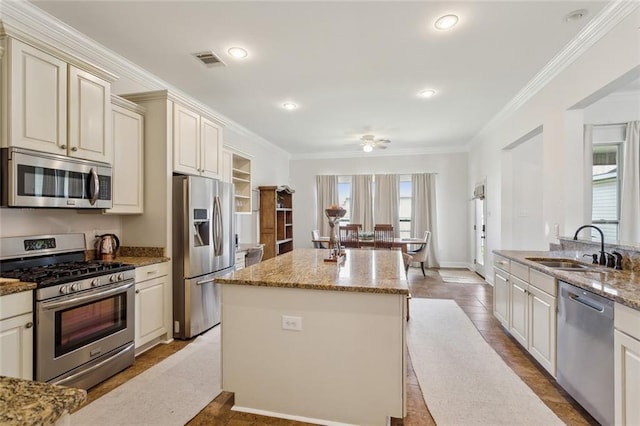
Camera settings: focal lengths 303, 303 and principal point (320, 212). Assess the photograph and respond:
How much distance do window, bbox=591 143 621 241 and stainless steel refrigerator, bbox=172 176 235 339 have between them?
5.17 meters

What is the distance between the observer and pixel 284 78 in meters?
3.57

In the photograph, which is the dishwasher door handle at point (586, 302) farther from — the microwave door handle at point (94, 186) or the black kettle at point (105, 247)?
the black kettle at point (105, 247)

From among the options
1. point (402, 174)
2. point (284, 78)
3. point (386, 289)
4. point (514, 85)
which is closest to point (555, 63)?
point (514, 85)

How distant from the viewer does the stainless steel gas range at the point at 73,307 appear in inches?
78.6

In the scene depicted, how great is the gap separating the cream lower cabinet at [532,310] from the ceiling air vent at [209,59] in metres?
3.60

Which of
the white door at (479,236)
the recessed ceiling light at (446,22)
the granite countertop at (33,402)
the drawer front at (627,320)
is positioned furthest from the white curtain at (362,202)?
the granite countertop at (33,402)

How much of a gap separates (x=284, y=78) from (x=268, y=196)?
9.64 feet

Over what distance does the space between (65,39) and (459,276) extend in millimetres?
6888

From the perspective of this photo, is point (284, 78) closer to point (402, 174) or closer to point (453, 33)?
point (453, 33)

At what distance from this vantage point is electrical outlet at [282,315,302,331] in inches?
76.5

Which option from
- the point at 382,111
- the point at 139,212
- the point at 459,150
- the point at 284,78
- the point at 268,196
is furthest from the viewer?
the point at 459,150

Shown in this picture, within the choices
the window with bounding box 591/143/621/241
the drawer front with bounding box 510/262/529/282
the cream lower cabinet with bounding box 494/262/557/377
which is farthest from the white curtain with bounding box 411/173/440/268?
the drawer front with bounding box 510/262/529/282

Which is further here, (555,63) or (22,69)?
(555,63)

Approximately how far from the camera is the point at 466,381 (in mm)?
2418
